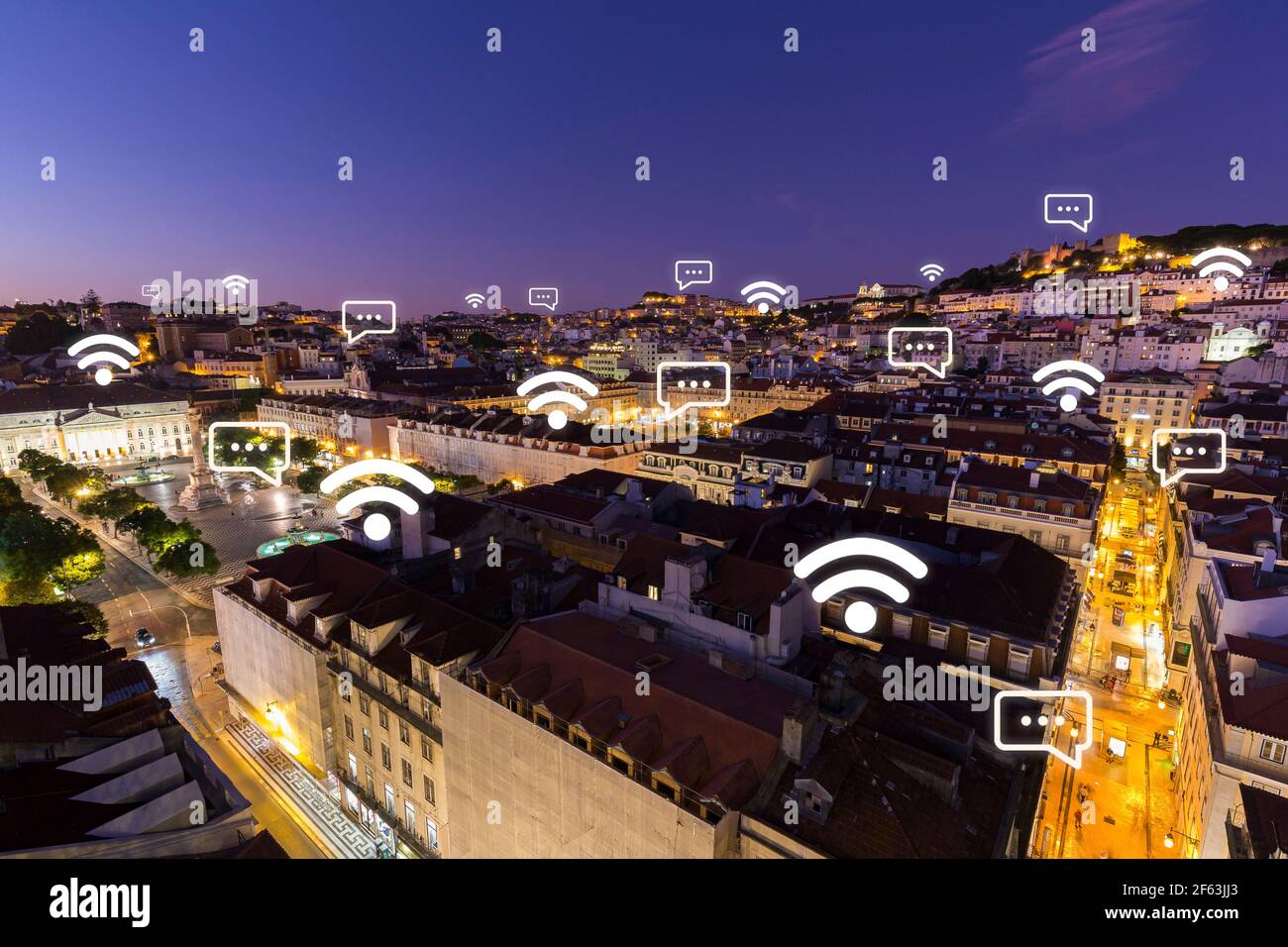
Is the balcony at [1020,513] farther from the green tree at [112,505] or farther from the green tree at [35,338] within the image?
the green tree at [35,338]

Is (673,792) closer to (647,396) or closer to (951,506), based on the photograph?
(951,506)

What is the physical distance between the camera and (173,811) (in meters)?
14.7

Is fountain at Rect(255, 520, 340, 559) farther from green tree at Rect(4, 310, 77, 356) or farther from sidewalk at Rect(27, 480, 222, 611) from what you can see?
green tree at Rect(4, 310, 77, 356)

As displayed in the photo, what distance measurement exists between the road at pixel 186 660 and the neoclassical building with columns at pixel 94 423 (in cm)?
5293

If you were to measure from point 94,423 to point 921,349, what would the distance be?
5463 inches

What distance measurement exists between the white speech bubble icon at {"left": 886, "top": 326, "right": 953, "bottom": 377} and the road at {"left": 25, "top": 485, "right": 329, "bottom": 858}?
10032 cm

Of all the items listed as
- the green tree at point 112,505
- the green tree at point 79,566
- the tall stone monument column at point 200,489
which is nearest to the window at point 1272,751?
the green tree at point 79,566

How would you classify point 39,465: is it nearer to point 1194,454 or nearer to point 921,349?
point 1194,454

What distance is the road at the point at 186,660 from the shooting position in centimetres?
2728

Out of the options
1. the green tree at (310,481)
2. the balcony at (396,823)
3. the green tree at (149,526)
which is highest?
the green tree at (310,481)

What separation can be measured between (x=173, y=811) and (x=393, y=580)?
44.1 ft

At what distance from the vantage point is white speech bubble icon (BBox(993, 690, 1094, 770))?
17688 millimetres

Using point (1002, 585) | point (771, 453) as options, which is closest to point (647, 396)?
point (771, 453)

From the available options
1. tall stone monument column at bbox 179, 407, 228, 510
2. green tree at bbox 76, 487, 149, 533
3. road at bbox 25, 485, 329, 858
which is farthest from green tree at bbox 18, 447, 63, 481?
road at bbox 25, 485, 329, 858
